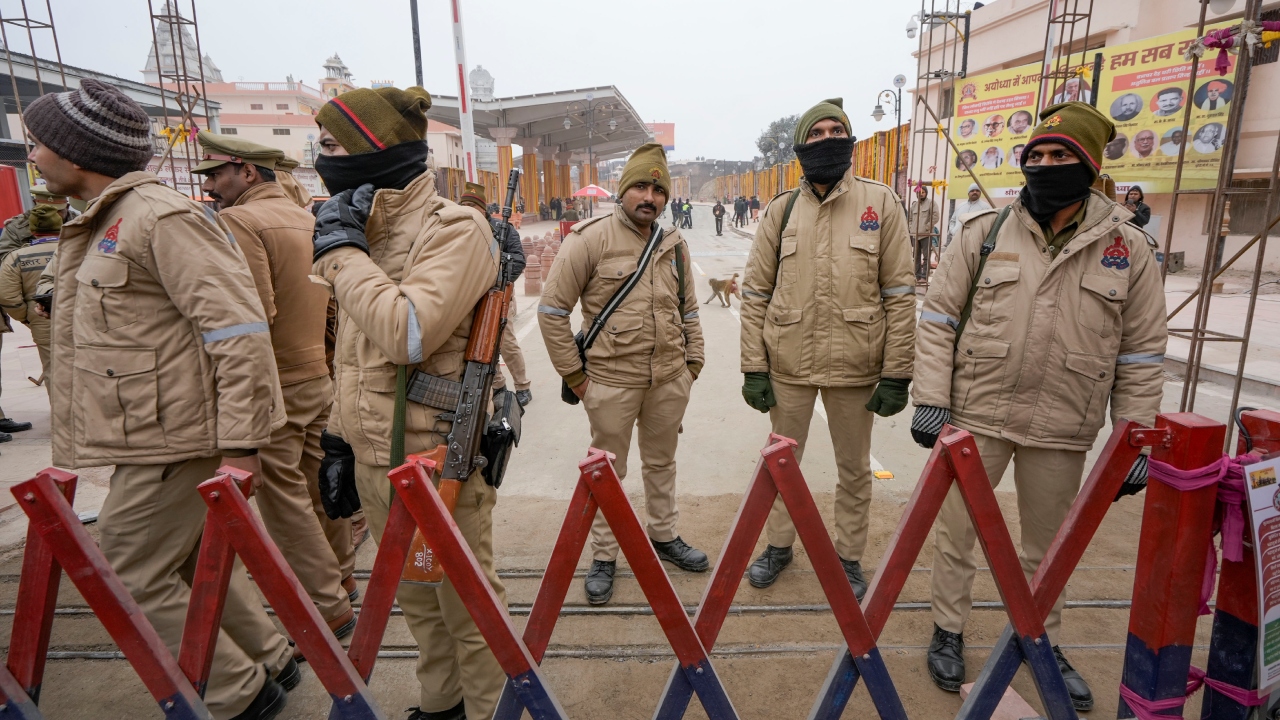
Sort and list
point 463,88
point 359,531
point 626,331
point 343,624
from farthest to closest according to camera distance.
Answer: point 463,88
point 359,531
point 626,331
point 343,624

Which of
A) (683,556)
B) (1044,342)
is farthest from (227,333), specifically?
(1044,342)

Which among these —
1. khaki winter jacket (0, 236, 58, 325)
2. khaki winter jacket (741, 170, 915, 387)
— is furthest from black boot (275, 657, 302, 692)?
khaki winter jacket (0, 236, 58, 325)

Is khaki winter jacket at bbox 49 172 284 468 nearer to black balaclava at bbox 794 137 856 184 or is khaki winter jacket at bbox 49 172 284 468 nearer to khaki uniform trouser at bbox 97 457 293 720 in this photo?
khaki uniform trouser at bbox 97 457 293 720

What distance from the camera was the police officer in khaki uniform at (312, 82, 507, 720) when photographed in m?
1.86

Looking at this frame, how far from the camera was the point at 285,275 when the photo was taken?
301 cm

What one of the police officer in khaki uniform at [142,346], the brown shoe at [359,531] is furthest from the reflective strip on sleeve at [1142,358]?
the brown shoe at [359,531]

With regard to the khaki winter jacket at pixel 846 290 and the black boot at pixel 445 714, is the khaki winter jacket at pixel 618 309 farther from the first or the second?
the black boot at pixel 445 714

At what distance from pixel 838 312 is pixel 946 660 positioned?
151 cm

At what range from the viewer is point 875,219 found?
303 cm

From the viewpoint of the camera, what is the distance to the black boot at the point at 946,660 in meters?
2.51

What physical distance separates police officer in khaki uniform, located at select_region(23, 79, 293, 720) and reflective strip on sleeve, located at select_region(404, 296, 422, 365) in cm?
71

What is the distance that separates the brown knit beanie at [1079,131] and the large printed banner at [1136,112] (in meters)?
8.69

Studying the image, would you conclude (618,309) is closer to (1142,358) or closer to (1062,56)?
(1142,358)

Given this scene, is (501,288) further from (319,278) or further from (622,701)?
(622,701)
